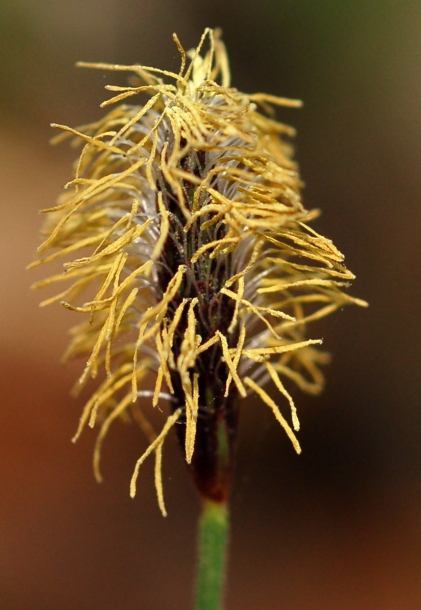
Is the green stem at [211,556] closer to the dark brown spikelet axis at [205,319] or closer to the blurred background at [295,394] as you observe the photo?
the dark brown spikelet axis at [205,319]

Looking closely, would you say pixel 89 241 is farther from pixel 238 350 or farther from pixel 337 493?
pixel 337 493

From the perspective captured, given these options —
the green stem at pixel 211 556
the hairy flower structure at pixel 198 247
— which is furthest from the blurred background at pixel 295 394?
the hairy flower structure at pixel 198 247

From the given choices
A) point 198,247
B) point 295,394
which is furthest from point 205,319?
point 295,394

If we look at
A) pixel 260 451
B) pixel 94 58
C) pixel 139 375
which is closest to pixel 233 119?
pixel 139 375

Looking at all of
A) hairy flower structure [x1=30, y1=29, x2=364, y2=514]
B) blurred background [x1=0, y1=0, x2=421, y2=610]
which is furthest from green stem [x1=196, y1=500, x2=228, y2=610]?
blurred background [x1=0, y1=0, x2=421, y2=610]

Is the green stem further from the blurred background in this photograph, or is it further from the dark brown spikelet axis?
the blurred background

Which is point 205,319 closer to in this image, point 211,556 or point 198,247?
point 198,247
